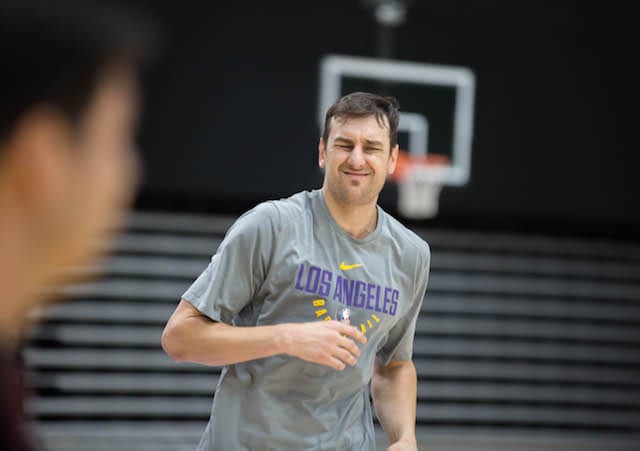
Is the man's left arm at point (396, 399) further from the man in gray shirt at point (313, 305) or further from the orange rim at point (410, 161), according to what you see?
the orange rim at point (410, 161)

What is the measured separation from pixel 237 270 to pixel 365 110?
71cm

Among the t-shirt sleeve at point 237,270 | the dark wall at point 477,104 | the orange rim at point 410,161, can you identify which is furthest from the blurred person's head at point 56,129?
the dark wall at point 477,104

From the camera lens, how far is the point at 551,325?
1116 centimetres

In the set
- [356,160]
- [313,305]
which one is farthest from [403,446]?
[356,160]

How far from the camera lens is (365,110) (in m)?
3.06

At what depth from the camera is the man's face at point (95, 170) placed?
2.59 feet

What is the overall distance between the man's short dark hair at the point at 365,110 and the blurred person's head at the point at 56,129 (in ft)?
7.44

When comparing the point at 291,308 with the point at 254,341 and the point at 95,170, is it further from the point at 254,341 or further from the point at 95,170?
the point at 95,170

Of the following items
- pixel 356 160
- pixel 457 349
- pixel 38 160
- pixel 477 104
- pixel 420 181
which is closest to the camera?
pixel 38 160

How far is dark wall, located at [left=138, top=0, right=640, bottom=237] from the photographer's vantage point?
9.77 meters

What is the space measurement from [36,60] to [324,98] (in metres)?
9.24

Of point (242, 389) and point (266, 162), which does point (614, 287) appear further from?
point (242, 389)

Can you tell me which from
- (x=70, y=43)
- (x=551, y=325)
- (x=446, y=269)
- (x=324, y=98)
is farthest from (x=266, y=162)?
(x=70, y=43)

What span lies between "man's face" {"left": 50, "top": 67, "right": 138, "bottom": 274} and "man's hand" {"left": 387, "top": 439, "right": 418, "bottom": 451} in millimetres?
2339
